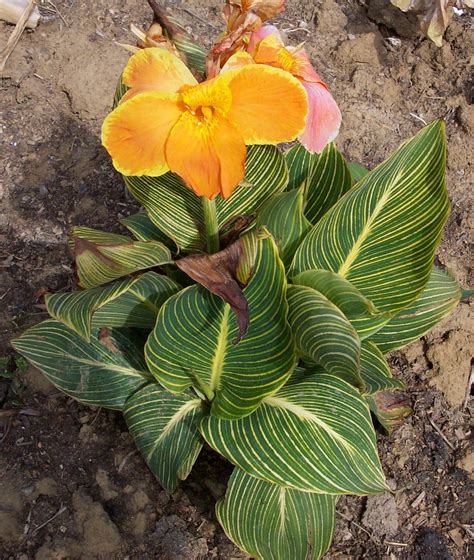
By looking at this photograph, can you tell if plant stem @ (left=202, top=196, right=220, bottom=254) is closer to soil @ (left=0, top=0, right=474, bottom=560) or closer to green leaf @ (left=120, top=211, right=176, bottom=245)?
green leaf @ (left=120, top=211, right=176, bottom=245)

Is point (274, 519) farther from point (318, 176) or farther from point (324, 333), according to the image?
point (318, 176)

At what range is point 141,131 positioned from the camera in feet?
3.19

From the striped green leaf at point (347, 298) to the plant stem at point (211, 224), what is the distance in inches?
7.3

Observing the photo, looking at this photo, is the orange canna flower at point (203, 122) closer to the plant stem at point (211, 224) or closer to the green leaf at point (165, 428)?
the plant stem at point (211, 224)

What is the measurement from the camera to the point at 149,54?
996 mm

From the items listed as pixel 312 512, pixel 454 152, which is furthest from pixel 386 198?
pixel 454 152

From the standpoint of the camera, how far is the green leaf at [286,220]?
1.34m

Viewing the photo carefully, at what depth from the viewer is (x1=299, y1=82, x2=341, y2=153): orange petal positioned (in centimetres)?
109

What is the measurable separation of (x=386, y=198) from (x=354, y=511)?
32.3 inches

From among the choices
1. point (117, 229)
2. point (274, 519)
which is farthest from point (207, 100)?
point (117, 229)

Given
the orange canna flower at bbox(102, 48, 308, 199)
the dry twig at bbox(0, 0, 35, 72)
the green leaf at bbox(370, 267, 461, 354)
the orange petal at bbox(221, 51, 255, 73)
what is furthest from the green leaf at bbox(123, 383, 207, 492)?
the dry twig at bbox(0, 0, 35, 72)

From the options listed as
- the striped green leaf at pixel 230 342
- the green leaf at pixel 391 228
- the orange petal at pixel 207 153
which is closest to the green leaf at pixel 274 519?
the striped green leaf at pixel 230 342

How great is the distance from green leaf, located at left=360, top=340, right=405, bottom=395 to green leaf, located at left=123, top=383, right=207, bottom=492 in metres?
0.38

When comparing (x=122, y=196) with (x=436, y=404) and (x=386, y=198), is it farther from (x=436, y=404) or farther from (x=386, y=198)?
(x=436, y=404)
